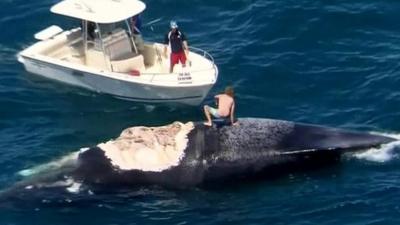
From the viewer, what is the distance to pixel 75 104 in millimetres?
49906

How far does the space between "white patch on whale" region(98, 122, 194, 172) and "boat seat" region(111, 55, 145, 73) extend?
7.32m

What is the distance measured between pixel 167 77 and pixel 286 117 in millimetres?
5956

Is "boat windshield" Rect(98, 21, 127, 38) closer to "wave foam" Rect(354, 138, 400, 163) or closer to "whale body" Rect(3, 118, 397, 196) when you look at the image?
"whale body" Rect(3, 118, 397, 196)

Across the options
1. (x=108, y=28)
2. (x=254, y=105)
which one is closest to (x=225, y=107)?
(x=254, y=105)

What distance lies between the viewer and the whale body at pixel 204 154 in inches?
1650

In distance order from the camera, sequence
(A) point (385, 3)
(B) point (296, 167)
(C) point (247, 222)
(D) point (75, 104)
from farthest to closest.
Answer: (A) point (385, 3)
(D) point (75, 104)
(B) point (296, 167)
(C) point (247, 222)

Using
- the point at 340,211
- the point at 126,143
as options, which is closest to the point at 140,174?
the point at 126,143

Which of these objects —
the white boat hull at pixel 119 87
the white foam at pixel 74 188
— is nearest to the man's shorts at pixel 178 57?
the white boat hull at pixel 119 87

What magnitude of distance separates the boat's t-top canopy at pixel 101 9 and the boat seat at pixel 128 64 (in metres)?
2.33

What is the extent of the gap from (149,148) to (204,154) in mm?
2206

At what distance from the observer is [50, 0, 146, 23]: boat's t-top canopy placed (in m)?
49.2

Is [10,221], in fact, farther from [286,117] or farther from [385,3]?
[385,3]

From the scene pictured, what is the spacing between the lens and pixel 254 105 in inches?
1887

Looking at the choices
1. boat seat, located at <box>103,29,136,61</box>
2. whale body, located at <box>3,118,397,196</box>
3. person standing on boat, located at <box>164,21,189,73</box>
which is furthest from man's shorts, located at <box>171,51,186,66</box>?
whale body, located at <box>3,118,397,196</box>
